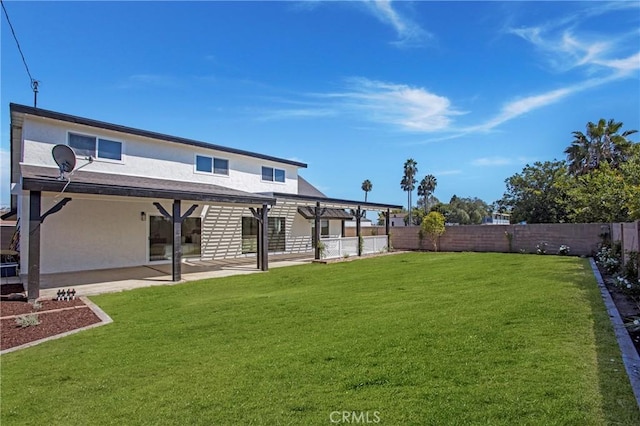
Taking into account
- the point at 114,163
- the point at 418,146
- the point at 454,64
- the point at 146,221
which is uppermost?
the point at 454,64

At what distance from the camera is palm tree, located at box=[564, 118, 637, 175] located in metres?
25.1

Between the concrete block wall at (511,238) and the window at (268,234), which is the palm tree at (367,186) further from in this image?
the window at (268,234)

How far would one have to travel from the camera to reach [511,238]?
772 inches

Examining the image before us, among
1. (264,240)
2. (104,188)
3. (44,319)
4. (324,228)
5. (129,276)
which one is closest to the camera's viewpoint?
(44,319)

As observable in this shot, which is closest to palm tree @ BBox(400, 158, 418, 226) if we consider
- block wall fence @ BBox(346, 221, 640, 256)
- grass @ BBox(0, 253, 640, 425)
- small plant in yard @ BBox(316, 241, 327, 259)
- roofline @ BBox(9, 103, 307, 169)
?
block wall fence @ BBox(346, 221, 640, 256)

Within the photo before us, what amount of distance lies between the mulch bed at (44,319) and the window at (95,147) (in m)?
6.28

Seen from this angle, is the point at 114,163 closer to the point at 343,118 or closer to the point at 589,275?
the point at 343,118

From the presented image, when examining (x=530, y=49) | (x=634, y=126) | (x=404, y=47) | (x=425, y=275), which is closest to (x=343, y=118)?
(x=404, y=47)

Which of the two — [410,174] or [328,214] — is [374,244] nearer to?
[328,214]

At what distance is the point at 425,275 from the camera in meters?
10.7

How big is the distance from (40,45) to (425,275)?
13.0 metres

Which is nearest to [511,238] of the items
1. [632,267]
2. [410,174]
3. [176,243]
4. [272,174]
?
[632,267]

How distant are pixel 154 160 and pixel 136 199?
14.3ft

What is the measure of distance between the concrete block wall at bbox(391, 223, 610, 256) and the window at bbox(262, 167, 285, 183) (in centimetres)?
892
